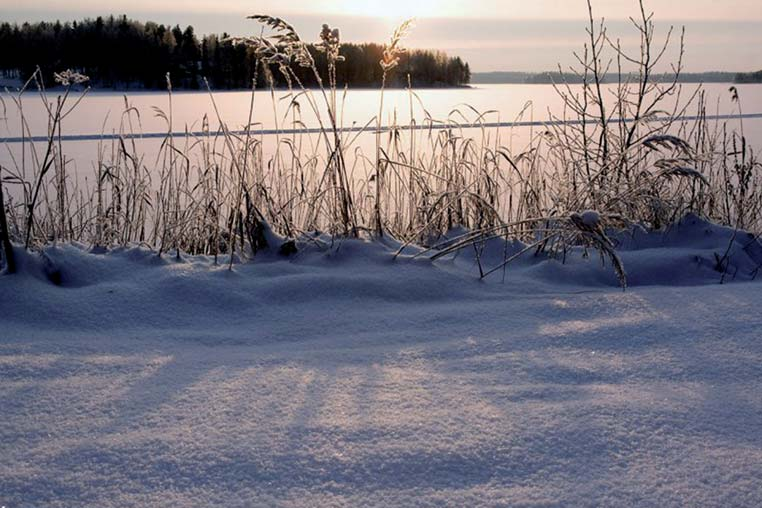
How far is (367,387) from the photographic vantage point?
40.9 inches

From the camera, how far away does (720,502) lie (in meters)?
0.72

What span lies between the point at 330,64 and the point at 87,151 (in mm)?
4660

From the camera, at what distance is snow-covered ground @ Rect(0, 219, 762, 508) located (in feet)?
2.54

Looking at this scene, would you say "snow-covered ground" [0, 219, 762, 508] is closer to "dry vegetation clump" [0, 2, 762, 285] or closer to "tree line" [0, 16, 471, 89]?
"dry vegetation clump" [0, 2, 762, 285]

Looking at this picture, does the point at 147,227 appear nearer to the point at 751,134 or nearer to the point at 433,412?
the point at 433,412

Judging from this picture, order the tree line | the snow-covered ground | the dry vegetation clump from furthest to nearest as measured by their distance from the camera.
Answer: the tree line
the dry vegetation clump
the snow-covered ground

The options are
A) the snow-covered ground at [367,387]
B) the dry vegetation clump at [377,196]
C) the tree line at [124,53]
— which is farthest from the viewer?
the tree line at [124,53]

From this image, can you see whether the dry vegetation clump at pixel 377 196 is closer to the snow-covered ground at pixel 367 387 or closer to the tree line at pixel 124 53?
the snow-covered ground at pixel 367 387

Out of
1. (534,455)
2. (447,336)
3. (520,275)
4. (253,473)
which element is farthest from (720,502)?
(520,275)

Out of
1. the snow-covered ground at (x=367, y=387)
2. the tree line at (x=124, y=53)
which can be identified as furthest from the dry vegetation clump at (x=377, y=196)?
the tree line at (x=124, y=53)

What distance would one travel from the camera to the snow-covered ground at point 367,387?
30.5 inches

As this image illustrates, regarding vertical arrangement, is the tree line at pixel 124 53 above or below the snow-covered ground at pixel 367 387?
above

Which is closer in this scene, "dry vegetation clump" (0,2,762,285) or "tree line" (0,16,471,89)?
"dry vegetation clump" (0,2,762,285)

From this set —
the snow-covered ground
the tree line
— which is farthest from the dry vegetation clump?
the tree line
